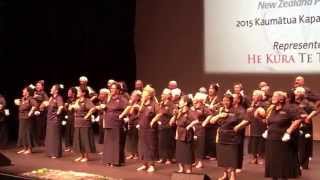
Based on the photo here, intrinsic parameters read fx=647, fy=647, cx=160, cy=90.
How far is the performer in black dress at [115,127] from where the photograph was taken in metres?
8.73

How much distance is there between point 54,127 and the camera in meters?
9.67

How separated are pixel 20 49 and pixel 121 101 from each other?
438 centimetres

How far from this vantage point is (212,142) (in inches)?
367

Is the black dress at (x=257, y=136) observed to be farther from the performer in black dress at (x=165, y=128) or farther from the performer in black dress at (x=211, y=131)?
the performer in black dress at (x=165, y=128)

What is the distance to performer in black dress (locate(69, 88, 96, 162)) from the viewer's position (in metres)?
9.20

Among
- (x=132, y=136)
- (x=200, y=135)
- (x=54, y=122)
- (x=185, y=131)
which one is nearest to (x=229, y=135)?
(x=185, y=131)

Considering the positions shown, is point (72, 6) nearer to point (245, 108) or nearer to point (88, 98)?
point (88, 98)

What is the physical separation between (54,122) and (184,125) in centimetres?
264

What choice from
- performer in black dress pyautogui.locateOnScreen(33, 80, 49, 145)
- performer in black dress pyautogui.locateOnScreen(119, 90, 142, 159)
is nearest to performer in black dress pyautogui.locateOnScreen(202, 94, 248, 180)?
performer in black dress pyautogui.locateOnScreen(119, 90, 142, 159)

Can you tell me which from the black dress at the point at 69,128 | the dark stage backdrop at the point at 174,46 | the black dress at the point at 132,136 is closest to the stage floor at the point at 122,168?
the black dress at the point at 132,136

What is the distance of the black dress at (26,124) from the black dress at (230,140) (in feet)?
12.7

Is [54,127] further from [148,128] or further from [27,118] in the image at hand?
[148,128]

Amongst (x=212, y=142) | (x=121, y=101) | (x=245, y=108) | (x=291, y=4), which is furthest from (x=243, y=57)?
(x=245, y=108)

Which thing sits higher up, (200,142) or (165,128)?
(165,128)
